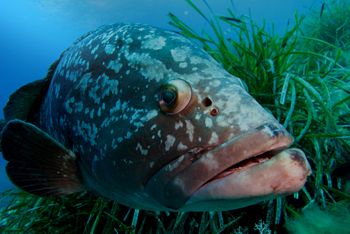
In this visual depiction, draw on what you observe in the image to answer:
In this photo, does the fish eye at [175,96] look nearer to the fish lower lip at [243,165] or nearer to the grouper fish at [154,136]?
the grouper fish at [154,136]

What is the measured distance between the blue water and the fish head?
63877 millimetres

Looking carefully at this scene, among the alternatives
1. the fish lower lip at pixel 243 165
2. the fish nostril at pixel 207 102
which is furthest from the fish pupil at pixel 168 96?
the fish lower lip at pixel 243 165

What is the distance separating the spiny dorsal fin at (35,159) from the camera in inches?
63.4

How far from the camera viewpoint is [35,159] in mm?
1683

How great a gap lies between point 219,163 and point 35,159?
166 cm

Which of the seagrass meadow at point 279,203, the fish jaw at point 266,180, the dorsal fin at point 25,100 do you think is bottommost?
the seagrass meadow at point 279,203

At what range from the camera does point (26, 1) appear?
223 ft

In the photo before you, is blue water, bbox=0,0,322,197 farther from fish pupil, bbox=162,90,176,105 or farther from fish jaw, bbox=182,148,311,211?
fish jaw, bbox=182,148,311,211

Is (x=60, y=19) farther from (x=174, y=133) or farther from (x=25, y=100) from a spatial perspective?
(x=174, y=133)

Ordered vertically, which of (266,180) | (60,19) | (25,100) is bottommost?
(266,180)

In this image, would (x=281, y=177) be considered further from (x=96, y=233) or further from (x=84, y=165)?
(x=96, y=233)

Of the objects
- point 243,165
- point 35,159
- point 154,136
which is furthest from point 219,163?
point 35,159

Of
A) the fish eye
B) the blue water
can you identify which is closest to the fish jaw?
the fish eye

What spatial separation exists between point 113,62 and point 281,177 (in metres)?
1.64
